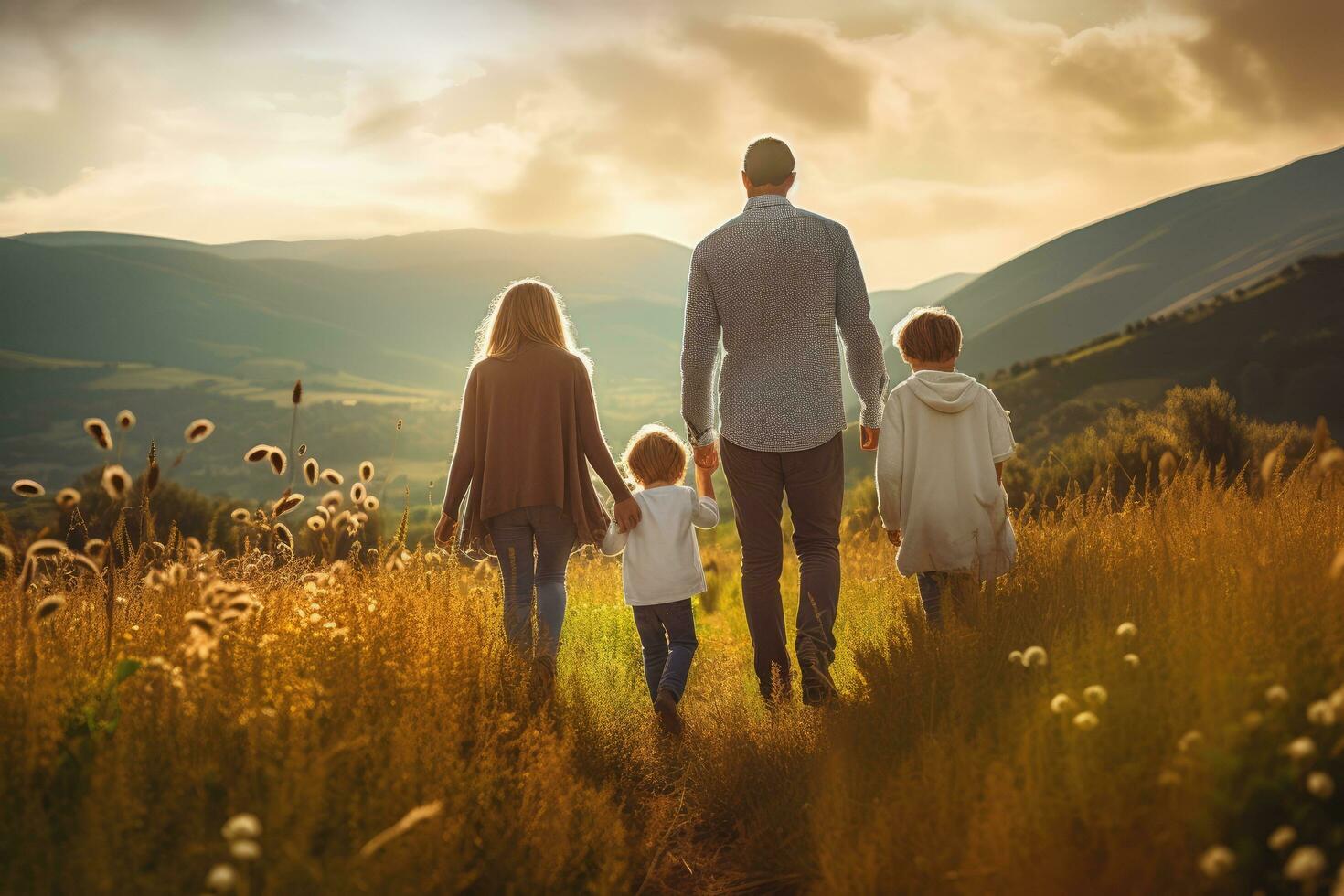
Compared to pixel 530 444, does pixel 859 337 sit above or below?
above

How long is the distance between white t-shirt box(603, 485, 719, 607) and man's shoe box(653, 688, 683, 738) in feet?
1.61

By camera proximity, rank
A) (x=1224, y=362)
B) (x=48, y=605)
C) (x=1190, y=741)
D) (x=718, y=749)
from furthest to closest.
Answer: (x=1224, y=362)
(x=718, y=749)
(x=48, y=605)
(x=1190, y=741)

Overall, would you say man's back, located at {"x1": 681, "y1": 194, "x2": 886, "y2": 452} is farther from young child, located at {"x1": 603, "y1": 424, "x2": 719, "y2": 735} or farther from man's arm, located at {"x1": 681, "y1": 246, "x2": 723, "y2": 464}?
young child, located at {"x1": 603, "y1": 424, "x2": 719, "y2": 735}

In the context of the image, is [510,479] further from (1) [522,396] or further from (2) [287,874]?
(2) [287,874]

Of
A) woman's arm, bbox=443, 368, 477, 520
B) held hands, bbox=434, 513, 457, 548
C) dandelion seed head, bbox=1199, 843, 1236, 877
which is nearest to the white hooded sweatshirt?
woman's arm, bbox=443, 368, 477, 520

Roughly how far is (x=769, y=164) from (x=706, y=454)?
1.51 meters

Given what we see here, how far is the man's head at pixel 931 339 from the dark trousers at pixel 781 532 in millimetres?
658

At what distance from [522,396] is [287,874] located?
3.15 m

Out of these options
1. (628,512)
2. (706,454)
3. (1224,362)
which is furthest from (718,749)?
(1224,362)

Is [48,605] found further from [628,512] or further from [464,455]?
[628,512]

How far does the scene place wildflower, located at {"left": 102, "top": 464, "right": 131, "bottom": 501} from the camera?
3285 mm

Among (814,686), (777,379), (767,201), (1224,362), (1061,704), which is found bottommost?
(814,686)

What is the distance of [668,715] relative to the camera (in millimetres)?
4707

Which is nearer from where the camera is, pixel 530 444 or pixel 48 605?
pixel 48 605
